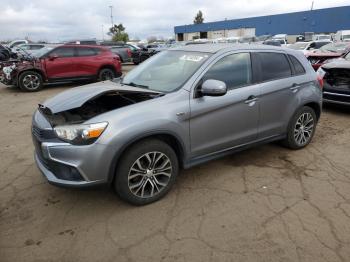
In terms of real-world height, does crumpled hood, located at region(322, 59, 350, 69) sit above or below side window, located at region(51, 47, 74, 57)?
below

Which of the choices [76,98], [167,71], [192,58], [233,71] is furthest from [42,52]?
[233,71]

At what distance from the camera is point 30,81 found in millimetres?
11039

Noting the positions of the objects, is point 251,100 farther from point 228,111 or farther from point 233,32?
point 233,32

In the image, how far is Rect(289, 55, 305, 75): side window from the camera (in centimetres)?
470

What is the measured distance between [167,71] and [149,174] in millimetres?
1432

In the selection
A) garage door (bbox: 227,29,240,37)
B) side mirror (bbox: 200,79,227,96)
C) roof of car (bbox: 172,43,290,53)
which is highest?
garage door (bbox: 227,29,240,37)

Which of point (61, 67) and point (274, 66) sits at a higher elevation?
point (274, 66)

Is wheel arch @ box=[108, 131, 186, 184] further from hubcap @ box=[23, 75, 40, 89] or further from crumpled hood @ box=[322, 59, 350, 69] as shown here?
hubcap @ box=[23, 75, 40, 89]

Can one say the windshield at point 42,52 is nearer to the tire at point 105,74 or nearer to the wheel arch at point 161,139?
the tire at point 105,74

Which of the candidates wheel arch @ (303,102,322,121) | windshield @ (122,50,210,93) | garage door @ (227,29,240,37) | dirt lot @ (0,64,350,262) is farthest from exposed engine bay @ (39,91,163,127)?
garage door @ (227,29,240,37)

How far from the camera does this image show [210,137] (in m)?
3.76

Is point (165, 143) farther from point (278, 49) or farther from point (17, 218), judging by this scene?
point (278, 49)

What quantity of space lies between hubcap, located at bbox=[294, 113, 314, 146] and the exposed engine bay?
8.12 ft

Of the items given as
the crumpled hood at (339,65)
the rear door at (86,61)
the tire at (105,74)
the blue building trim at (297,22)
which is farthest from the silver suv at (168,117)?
the blue building trim at (297,22)
